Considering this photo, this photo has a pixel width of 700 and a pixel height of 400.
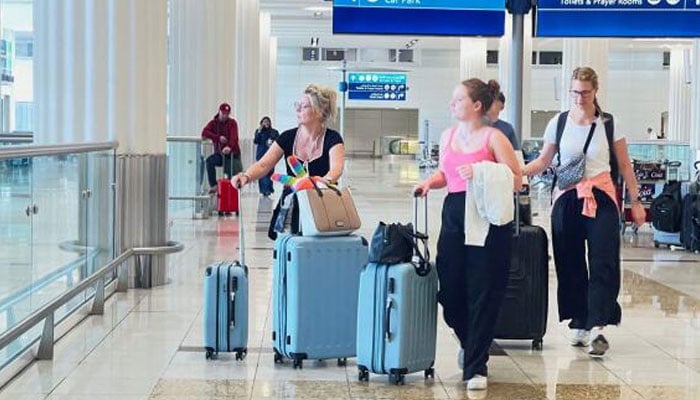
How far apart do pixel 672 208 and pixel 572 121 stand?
7.10m

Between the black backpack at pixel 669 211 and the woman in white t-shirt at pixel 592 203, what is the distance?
22.5 ft

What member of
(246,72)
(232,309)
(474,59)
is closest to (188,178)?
(232,309)

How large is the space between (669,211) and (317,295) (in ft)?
27.6

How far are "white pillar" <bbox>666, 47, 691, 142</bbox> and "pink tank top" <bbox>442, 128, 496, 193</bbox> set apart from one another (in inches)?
1517

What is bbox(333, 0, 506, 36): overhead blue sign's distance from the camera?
10656 mm

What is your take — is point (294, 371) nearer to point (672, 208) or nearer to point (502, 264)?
point (502, 264)

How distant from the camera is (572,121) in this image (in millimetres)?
6883

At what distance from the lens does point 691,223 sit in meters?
13.3

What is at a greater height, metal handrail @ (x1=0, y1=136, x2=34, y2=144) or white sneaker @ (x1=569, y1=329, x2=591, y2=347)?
metal handrail @ (x1=0, y1=136, x2=34, y2=144)

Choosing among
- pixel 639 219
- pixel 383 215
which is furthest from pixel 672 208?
pixel 639 219

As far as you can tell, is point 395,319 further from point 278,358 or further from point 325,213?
point 278,358

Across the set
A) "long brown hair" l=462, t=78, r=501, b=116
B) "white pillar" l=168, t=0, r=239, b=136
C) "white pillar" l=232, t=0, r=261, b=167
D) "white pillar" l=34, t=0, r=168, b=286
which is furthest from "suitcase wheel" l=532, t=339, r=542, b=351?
"white pillar" l=232, t=0, r=261, b=167

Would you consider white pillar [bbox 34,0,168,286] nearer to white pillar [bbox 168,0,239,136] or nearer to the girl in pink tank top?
the girl in pink tank top

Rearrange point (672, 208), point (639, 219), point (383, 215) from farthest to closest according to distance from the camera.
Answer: point (383, 215)
point (672, 208)
point (639, 219)
